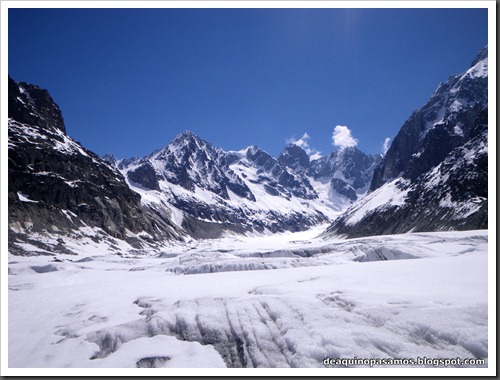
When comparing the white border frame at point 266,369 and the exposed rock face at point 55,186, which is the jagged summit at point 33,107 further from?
the white border frame at point 266,369

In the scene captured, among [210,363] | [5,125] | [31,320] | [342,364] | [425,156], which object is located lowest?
[31,320]

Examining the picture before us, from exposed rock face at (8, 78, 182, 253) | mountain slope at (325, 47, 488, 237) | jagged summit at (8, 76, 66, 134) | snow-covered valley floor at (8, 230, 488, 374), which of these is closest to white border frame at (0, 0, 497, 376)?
snow-covered valley floor at (8, 230, 488, 374)

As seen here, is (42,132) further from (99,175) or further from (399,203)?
(399,203)

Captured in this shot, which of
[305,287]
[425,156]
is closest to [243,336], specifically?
[305,287]

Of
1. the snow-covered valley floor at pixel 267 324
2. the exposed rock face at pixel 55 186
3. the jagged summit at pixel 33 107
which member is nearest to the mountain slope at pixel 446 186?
the snow-covered valley floor at pixel 267 324

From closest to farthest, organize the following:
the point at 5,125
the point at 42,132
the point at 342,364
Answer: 1. the point at 342,364
2. the point at 5,125
3. the point at 42,132

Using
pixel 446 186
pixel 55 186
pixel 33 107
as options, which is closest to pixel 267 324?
pixel 55 186

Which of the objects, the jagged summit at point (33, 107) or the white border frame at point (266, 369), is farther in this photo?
the jagged summit at point (33, 107)
